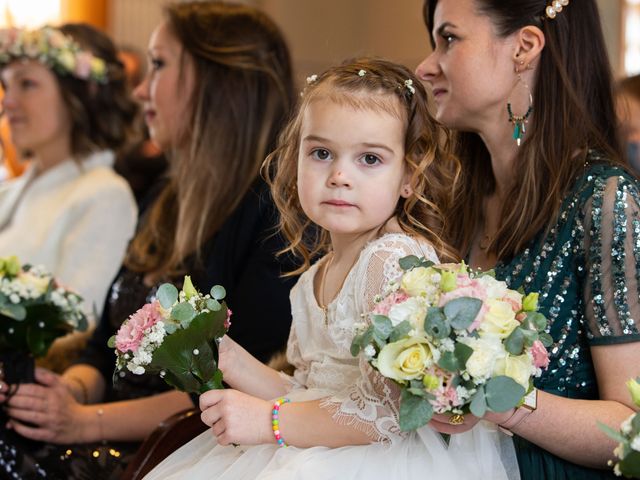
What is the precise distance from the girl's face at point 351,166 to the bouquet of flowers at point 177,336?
1.01 ft

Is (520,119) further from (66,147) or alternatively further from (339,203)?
(66,147)

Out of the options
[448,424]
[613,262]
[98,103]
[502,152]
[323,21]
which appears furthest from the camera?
[323,21]

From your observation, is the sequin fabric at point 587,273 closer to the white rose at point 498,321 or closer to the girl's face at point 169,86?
the white rose at point 498,321

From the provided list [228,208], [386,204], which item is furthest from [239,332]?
[386,204]

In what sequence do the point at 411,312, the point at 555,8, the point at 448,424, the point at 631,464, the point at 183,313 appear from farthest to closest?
the point at 555,8 → the point at 183,313 → the point at 448,424 → the point at 411,312 → the point at 631,464

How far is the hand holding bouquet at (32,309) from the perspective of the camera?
8.89ft

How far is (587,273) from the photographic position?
209cm

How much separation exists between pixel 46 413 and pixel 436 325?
1487 mm

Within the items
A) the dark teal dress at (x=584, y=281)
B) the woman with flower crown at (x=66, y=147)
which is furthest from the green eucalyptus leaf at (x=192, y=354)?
the woman with flower crown at (x=66, y=147)

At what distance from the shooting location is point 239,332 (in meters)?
2.79

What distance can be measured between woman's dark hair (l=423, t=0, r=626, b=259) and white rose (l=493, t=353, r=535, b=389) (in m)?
0.56

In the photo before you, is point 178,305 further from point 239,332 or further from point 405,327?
point 239,332

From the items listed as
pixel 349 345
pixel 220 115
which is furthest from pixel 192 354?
pixel 220 115

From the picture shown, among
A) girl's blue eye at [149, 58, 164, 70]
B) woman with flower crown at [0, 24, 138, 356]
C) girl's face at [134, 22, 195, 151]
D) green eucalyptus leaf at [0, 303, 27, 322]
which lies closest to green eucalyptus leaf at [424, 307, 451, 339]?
green eucalyptus leaf at [0, 303, 27, 322]
